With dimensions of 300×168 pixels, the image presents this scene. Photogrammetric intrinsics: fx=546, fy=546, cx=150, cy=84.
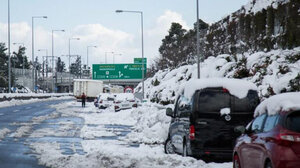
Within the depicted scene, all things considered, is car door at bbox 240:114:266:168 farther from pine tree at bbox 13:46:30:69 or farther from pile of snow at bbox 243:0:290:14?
pine tree at bbox 13:46:30:69

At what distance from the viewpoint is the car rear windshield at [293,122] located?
7.88 m

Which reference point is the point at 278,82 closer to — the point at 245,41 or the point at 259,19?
the point at 259,19

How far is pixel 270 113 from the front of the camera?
8.62m

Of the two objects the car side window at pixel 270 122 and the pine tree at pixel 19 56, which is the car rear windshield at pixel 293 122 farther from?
the pine tree at pixel 19 56

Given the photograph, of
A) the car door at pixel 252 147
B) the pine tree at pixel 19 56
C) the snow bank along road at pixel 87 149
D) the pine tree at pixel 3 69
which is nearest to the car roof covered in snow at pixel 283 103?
the car door at pixel 252 147

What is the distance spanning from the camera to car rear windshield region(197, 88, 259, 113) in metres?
12.5

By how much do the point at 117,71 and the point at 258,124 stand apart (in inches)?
2587

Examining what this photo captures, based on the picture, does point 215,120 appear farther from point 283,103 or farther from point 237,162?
point 283,103

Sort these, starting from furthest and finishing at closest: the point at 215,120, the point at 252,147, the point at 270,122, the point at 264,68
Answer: the point at 264,68, the point at 215,120, the point at 252,147, the point at 270,122

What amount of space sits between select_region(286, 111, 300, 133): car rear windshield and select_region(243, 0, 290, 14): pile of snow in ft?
52.6

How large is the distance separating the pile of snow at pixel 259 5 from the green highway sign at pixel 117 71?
43252 millimetres

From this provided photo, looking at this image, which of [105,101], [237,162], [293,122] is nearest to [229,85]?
[237,162]

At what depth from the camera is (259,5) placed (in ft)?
91.0

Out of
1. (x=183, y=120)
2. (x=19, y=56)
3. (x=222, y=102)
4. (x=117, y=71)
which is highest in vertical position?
(x=19, y=56)
